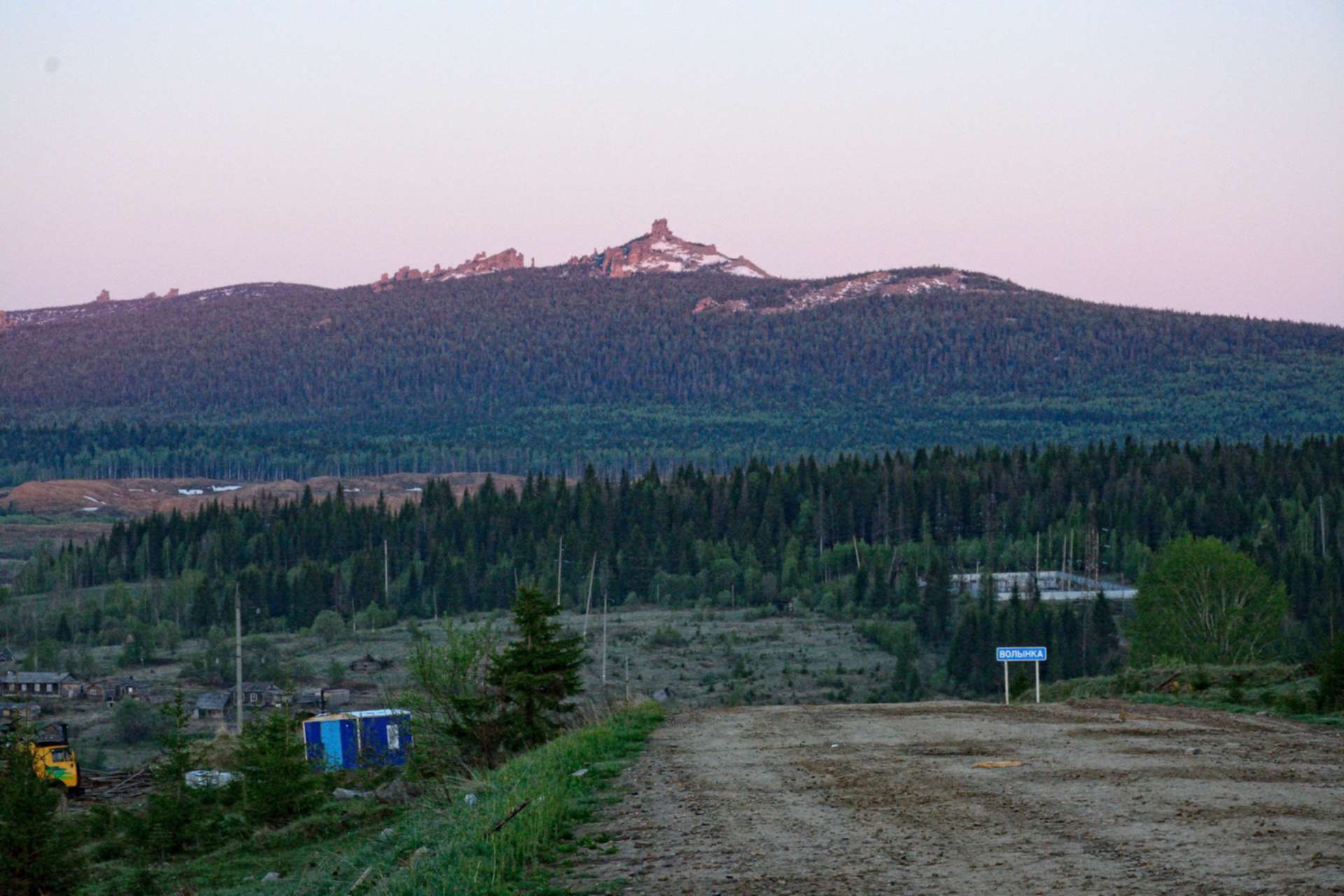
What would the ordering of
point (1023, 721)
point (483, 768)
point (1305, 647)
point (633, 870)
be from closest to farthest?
point (633, 870)
point (1023, 721)
point (483, 768)
point (1305, 647)

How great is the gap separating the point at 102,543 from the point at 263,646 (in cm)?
4823

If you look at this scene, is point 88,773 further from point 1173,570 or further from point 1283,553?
point 1283,553

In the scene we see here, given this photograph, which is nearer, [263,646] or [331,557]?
[263,646]

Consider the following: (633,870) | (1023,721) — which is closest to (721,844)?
(633,870)

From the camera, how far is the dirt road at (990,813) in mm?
10938

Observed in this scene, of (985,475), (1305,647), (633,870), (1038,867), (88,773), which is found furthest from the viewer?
(985,475)

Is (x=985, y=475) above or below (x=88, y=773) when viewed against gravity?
above

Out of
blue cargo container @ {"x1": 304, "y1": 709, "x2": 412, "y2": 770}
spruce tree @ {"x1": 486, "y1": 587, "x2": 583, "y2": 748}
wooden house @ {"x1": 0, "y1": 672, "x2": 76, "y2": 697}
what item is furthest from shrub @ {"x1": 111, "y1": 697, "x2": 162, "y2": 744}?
spruce tree @ {"x1": 486, "y1": 587, "x2": 583, "y2": 748}

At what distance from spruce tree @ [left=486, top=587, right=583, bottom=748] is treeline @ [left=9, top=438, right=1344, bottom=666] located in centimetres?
7130

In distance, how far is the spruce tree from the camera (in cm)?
2720

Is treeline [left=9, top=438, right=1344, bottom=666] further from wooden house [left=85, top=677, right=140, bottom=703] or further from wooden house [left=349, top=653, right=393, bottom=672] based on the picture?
wooden house [left=85, top=677, right=140, bottom=703]

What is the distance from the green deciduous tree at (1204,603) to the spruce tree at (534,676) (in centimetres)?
4400

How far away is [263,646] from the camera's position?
3959 inches

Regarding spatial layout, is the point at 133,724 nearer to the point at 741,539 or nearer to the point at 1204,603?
the point at 1204,603
